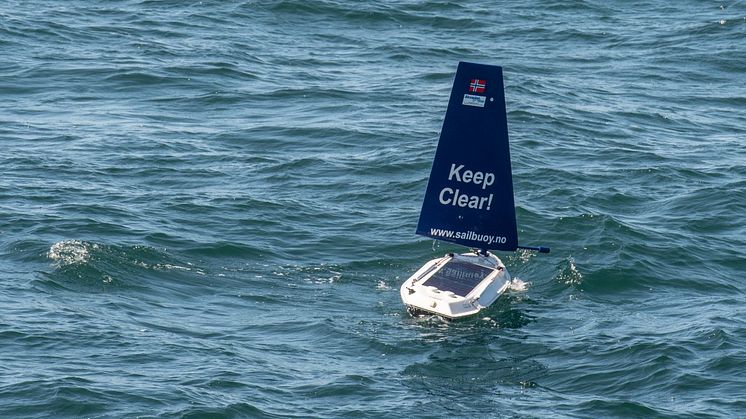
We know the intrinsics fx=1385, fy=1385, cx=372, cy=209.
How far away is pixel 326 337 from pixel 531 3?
140ft

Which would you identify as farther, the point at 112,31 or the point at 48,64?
the point at 112,31

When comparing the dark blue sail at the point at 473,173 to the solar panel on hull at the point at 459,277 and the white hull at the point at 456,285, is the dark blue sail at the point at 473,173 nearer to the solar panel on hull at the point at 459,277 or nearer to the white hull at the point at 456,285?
the white hull at the point at 456,285

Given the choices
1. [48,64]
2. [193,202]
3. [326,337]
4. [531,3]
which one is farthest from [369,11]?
[326,337]

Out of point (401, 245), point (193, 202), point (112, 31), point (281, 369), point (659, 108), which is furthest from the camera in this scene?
point (112, 31)

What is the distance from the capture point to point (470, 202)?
38.1 meters

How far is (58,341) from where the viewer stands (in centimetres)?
3322

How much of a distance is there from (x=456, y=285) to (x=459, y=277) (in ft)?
2.07

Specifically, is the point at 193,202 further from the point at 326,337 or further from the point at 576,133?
the point at 576,133

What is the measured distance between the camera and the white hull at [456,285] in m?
35.1

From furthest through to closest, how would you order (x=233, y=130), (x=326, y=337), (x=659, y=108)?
(x=659, y=108) < (x=233, y=130) < (x=326, y=337)

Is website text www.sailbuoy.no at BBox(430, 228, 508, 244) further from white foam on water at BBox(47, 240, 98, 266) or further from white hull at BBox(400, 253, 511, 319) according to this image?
white foam on water at BBox(47, 240, 98, 266)

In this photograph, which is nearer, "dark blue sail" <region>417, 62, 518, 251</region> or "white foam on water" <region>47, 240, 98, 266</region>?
"dark blue sail" <region>417, 62, 518, 251</region>

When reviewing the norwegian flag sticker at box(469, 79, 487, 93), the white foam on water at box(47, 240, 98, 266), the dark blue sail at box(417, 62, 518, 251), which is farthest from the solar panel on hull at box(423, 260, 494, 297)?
the white foam on water at box(47, 240, 98, 266)

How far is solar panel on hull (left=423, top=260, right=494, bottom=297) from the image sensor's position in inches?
1411
